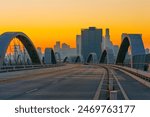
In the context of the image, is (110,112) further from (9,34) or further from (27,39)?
(27,39)

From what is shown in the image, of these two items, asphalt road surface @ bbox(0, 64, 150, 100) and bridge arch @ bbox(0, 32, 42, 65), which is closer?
asphalt road surface @ bbox(0, 64, 150, 100)

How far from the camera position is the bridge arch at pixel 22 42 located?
74.9 m

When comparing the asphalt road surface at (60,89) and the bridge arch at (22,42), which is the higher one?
the bridge arch at (22,42)

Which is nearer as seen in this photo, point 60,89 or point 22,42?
point 60,89

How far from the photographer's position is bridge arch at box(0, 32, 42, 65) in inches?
2950

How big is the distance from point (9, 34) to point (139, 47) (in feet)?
79.9

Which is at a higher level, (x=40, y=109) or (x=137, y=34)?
(x=137, y=34)

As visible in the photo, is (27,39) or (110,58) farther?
(110,58)

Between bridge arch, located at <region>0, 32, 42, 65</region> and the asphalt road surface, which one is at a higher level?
bridge arch, located at <region>0, 32, 42, 65</region>

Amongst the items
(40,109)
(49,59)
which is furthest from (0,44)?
(49,59)

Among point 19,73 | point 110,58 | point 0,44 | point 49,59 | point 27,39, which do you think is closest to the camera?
point 19,73

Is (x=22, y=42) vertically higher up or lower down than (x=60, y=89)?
higher up

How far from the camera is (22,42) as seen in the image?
3615 inches

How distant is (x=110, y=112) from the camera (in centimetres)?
1457
